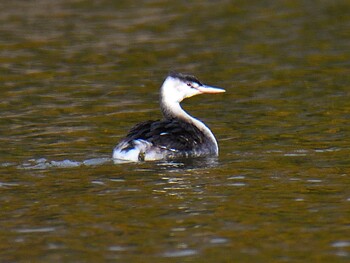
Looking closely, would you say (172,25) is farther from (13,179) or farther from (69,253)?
(69,253)

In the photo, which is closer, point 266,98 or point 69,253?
point 69,253

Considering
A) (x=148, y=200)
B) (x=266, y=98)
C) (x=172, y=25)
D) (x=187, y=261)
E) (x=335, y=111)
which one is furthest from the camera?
(x=172, y=25)

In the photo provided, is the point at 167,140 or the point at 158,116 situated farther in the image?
the point at 158,116

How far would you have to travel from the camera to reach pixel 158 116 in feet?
50.4

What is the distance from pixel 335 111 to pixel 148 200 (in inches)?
205

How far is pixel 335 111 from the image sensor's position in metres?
14.6

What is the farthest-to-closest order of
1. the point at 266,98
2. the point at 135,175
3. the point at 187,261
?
the point at 266,98 < the point at 135,175 < the point at 187,261

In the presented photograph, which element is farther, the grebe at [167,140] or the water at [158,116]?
the grebe at [167,140]

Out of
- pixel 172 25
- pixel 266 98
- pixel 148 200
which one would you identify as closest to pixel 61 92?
pixel 266 98

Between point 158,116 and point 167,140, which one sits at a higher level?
point 167,140

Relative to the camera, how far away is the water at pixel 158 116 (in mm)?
8703

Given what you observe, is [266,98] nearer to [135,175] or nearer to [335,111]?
[335,111]

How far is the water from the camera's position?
8703 millimetres

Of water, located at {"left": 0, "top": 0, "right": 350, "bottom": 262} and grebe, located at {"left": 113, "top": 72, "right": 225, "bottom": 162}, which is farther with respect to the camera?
grebe, located at {"left": 113, "top": 72, "right": 225, "bottom": 162}
